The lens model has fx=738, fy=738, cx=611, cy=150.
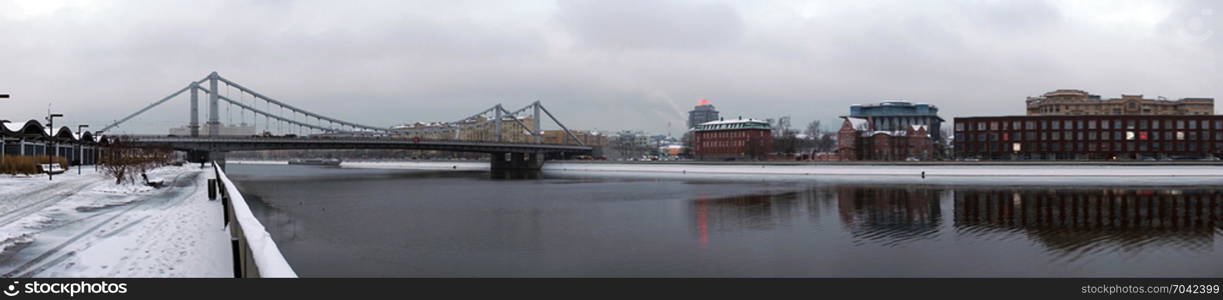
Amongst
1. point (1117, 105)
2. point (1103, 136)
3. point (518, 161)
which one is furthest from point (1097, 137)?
point (518, 161)

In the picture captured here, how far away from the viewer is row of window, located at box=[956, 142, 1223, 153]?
9116 centimetres

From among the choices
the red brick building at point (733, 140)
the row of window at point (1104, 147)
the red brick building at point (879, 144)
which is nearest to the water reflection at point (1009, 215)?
the row of window at point (1104, 147)

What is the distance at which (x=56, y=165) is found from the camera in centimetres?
4894

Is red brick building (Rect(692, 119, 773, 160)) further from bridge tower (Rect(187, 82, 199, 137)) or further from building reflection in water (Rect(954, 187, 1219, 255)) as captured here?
building reflection in water (Rect(954, 187, 1219, 255))

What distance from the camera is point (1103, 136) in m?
93.1

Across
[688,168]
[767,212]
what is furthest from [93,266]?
[688,168]

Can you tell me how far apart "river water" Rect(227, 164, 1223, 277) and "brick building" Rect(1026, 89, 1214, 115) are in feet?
353

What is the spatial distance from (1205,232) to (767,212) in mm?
12333

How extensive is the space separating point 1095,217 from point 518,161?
8459 centimetres

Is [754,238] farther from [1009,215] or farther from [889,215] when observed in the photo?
[1009,215]

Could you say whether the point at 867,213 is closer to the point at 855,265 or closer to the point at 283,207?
the point at 855,265

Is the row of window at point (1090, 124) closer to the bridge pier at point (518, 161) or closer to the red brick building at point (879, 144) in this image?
the red brick building at point (879, 144)

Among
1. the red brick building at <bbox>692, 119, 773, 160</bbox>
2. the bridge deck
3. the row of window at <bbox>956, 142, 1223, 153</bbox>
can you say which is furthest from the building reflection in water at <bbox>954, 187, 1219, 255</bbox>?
the red brick building at <bbox>692, 119, 773, 160</bbox>
